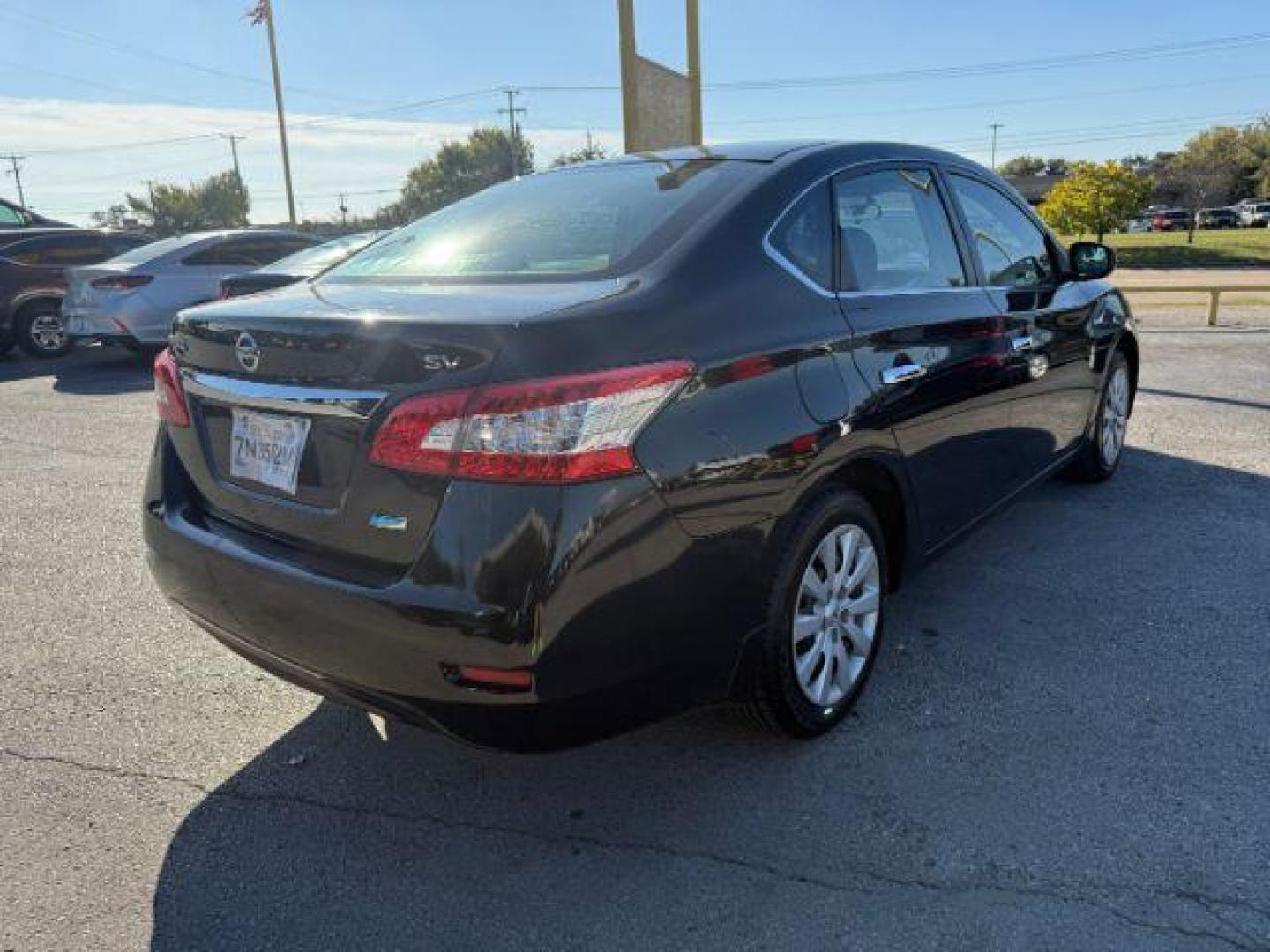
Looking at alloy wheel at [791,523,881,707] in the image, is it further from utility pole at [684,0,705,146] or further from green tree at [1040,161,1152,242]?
green tree at [1040,161,1152,242]

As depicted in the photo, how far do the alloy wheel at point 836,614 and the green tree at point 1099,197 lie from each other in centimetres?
3455

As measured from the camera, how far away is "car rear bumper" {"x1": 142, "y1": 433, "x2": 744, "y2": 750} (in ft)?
6.49

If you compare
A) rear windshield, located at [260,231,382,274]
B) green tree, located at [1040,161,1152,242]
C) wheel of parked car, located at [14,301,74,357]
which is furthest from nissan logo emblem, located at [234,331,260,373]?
green tree, located at [1040,161,1152,242]

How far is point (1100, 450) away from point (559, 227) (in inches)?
135

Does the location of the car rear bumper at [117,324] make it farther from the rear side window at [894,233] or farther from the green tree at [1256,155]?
the green tree at [1256,155]

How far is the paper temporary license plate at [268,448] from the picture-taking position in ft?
7.33

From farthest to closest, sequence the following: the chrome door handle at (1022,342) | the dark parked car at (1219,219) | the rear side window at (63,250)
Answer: the dark parked car at (1219,219)
the rear side window at (63,250)
the chrome door handle at (1022,342)

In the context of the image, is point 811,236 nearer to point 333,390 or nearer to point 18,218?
point 333,390

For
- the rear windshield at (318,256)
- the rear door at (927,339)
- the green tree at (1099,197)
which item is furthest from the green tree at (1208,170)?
the rear door at (927,339)

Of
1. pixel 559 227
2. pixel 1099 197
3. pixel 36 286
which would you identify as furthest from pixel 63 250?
pixel 1099 197

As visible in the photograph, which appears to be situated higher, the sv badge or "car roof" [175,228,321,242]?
"car roof" [175,228,321,242]

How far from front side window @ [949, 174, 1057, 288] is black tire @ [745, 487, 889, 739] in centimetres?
A: 147

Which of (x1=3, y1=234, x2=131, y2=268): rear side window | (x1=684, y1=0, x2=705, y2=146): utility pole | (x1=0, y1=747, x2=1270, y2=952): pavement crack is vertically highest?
(x1=684, y1=0, x2=705, y2=146): utility pole

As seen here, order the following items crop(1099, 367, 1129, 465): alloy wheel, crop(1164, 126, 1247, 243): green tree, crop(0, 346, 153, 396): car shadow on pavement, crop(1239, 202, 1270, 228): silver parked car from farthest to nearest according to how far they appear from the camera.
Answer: crop(1239, 202, 1270, 228): silver parked car, crop(1164, 126, 1247, 243): green tree, crop(0, 346, 153, 396): car shadow on pavement, crop(1099, 367, 1129, 465): alloy wheel
